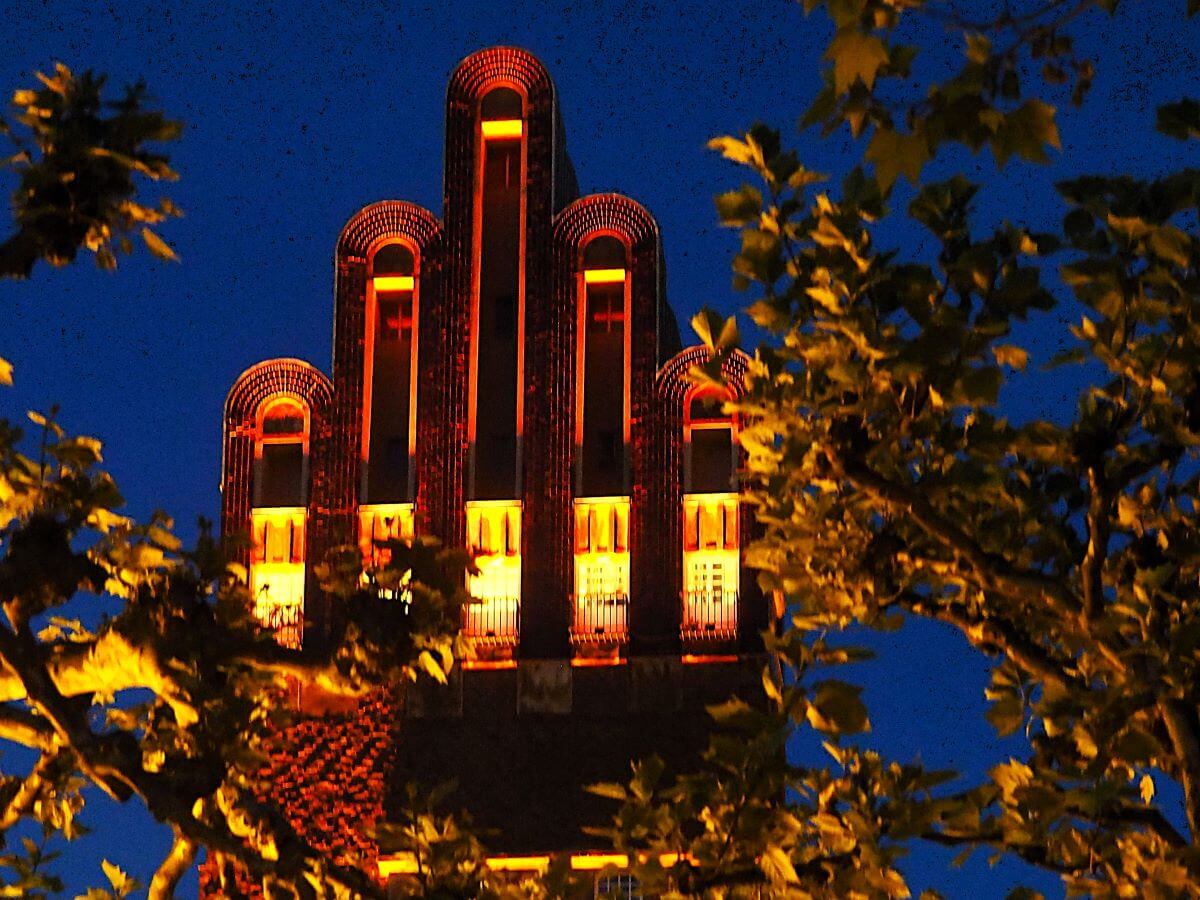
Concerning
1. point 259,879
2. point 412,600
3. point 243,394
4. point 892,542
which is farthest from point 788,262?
point 243,394

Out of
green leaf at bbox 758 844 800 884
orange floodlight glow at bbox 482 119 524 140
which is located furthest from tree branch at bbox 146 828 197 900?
orange floodlight glow at bbox 482 119 524 140

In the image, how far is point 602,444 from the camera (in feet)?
95.4

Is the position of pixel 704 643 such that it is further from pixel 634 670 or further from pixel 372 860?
pixel 372 860

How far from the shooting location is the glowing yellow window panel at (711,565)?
91.0 feet

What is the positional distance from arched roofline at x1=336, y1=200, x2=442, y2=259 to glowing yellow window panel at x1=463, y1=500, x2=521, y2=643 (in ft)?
12.6

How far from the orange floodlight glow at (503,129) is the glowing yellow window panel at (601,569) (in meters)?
5.40

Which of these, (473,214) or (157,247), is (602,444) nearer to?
(473,214)

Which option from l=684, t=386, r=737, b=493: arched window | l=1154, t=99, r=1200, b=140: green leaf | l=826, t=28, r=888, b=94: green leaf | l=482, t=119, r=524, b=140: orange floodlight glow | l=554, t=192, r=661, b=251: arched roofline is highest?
l=482, t=119, r=524, b=140: orange floodlight glow

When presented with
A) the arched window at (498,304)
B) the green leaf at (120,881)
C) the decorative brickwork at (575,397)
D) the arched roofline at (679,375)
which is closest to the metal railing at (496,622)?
the decorative brickwork at (575,397)

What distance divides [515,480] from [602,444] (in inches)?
48.6

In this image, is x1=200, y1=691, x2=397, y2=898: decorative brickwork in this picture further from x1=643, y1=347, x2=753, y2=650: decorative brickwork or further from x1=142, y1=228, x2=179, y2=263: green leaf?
x1=142, y1=228, x2=179, y2=263: green leaf

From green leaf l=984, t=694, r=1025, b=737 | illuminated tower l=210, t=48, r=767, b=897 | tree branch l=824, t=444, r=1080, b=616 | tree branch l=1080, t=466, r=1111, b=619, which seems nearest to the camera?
tree branch l=1080, t=466, r=1111, b=619

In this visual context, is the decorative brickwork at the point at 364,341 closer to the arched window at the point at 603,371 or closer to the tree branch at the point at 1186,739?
the arched window at the point at 603,371

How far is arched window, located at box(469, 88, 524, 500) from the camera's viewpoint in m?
29.0
